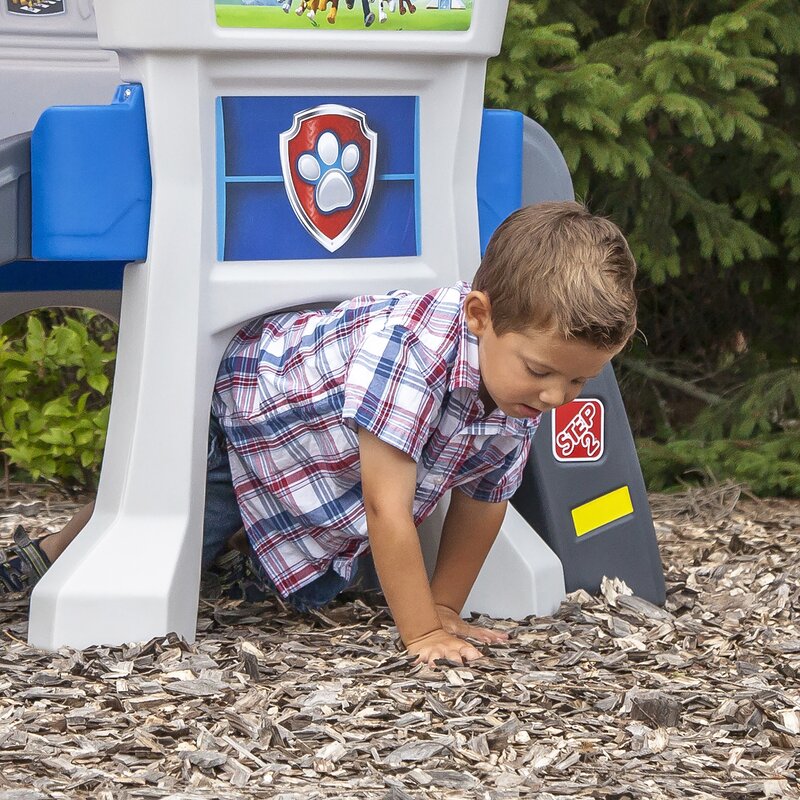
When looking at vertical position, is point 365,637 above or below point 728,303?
below

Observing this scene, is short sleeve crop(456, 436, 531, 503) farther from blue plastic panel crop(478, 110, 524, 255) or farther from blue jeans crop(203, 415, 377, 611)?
blue plastic panel crop(478, 110, 524, 255)

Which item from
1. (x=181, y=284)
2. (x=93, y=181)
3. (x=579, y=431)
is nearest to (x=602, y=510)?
(x=579, y=431)

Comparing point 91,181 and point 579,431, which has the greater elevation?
point 91,181

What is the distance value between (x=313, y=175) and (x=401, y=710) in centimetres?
101

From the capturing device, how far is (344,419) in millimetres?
Answer: 2385

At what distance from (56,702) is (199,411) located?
607 millimetres

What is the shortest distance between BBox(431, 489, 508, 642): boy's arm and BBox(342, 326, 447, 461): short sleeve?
0.29 m

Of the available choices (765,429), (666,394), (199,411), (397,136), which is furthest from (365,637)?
(666,394)

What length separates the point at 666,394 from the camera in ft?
18.0

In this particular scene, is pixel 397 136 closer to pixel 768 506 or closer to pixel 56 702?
pixel 56 702

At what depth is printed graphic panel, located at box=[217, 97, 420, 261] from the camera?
8.29 feet

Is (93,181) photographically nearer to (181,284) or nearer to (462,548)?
(181,284)

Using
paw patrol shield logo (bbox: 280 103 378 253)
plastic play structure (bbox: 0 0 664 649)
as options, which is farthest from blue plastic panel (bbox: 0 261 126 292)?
paw patrol shield logo (bbox: 280 103 378 253)

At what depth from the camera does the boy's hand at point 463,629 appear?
257 centimetres
